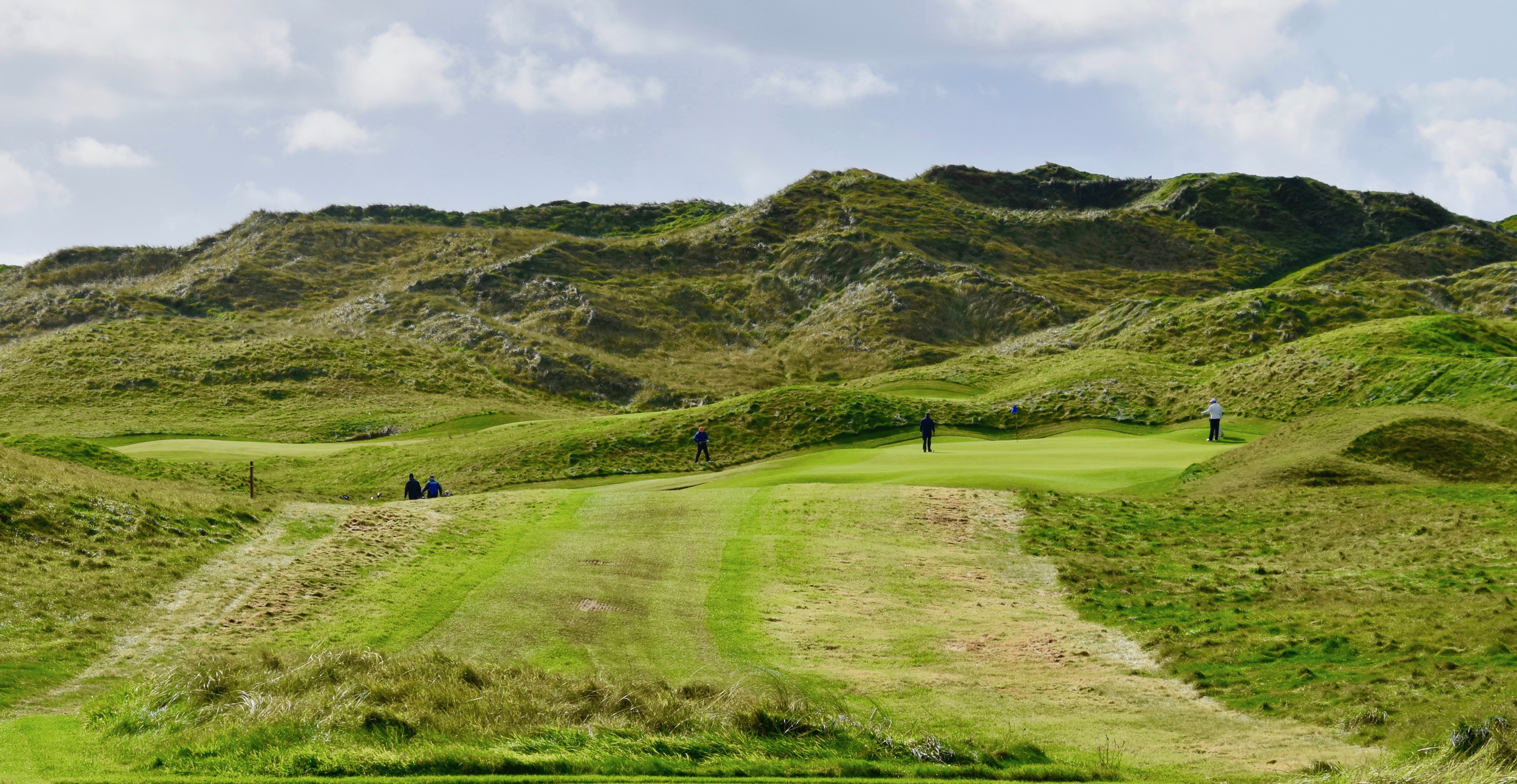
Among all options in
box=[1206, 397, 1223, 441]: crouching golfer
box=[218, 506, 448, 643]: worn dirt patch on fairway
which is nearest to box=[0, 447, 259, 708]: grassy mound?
box=[218, 506, 448, 643]: worn dirt patch on fairway

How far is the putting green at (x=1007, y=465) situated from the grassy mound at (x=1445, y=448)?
6187 mm

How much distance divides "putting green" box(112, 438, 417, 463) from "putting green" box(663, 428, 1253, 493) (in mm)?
25377

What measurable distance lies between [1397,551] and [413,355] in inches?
3416

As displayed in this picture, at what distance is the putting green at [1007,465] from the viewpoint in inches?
1486

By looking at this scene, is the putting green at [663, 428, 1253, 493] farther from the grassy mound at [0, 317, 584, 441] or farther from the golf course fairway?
the grassy mound at [0, 317, 584, 441]

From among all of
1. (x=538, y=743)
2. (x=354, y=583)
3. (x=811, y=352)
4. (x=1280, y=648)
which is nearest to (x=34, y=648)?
(x=354, y=583)

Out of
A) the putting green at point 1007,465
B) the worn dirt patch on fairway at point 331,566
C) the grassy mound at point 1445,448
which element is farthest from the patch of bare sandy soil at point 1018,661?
the grassy mound at point 1445,448

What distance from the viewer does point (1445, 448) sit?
35000 mm

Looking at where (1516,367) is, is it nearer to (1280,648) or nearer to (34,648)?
(1280,648)

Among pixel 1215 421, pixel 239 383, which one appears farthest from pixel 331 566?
pixel 239 383

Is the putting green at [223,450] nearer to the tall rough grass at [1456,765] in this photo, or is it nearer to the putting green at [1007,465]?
the putting green at [1007,465]

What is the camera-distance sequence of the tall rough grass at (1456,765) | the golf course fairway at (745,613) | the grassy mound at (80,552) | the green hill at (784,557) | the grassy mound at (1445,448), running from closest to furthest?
the tall rough grass at (1456,765) < the green hill at (784,557) < the golf course fairway at (745,613) < the grassy mound at (80,552) < the grassy mound at (1445,448)

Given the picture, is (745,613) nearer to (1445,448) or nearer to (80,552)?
(80,552)

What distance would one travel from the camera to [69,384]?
8375 cm
